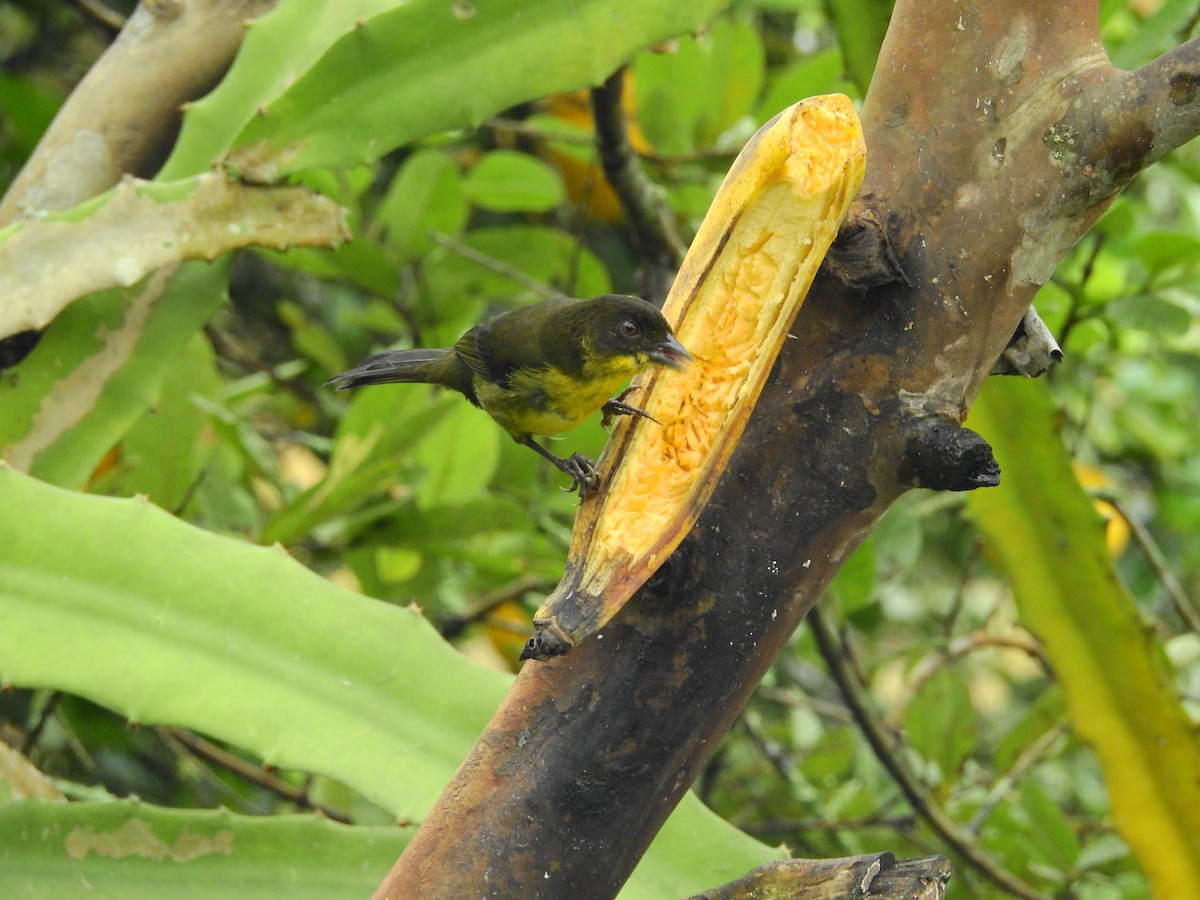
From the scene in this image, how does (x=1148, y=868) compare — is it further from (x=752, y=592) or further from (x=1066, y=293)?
(x=1066, y=293)

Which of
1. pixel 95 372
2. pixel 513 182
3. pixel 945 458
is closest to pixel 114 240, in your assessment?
pixel 95 372

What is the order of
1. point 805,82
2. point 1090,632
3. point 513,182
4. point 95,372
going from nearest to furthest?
1. point 1090,632
2. point 95,372
3. point 805,82
4. point 513,182

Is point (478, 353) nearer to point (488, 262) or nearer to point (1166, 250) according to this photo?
point (488, 262)

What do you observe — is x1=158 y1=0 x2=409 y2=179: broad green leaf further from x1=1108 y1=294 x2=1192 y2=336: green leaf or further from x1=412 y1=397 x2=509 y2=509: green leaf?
x1=1108 y1=294 x2=1192 y2=336: green leaf

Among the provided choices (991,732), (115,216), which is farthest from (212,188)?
(991,732)

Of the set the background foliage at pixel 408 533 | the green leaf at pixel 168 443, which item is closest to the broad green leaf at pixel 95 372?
the background foliage at pixel 408 533

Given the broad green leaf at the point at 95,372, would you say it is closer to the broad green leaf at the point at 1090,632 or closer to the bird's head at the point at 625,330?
the bird's head at the point at 625,330
